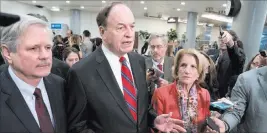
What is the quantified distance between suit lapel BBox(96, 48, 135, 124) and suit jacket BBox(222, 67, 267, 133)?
0.65m

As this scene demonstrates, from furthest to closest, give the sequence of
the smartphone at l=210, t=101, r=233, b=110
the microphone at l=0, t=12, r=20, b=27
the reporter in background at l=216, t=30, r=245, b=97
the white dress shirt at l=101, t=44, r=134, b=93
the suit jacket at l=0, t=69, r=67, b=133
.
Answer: the reporter in background at l=216, t=30, r=245, b=97, the smartphone at l=210, t=101, r=233, b=110, the white dress shirt at l=101, t=44, r=134, b=93, the suit jacket at l=0, t=69, r=67, b=133, the microphone at l=0, t=12, r=20, b=27

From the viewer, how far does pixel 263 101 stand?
150 cm

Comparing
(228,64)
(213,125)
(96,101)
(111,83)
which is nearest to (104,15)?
(111,83)

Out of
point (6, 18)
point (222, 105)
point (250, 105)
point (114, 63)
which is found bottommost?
point (222, 105)

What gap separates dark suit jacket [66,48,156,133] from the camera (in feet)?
4.40

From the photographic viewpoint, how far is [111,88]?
4.55ft

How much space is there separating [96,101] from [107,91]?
0.27 feet

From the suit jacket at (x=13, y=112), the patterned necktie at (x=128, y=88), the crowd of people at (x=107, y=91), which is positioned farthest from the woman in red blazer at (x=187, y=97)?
the suit jacket at (x=13, y=112)

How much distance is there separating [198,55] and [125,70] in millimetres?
626

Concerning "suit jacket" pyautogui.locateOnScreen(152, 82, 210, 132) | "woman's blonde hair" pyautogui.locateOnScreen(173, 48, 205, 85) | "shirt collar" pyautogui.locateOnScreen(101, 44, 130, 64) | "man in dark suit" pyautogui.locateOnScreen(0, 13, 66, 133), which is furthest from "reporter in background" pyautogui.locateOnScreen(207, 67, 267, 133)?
"man in dark suit" pyautogui.locateOnScreen(0, 13, 66, 133)

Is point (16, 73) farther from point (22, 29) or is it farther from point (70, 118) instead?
point (70, 118)

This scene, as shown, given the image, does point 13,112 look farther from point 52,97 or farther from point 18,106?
point 52,97

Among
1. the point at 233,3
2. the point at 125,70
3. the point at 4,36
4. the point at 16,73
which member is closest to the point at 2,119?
the point at 16,73

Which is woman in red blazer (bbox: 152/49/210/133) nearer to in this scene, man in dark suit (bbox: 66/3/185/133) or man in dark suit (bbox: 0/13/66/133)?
man in dark suit (bbox: 66/3/185/133)
